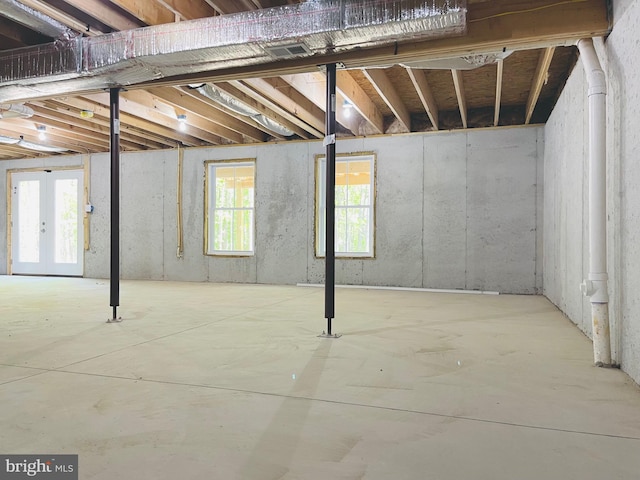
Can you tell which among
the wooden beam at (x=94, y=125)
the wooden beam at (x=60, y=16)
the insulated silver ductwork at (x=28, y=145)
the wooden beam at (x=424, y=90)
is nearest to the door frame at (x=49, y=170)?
the insulated silver ductwork at (x=28, y=145)

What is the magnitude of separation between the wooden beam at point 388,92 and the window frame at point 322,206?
2.54ft

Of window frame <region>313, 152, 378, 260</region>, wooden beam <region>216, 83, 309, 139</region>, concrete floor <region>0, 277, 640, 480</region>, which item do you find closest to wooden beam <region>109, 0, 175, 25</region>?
wooden beam <region>216, 83, 309, 139</region>

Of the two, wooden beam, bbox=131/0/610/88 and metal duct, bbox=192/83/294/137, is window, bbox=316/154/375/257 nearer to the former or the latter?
metal duct, bbox=192/83/294/137

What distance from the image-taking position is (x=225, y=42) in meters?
3.04

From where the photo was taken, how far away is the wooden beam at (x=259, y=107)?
496 cm

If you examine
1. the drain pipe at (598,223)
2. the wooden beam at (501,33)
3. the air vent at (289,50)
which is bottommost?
the drain pipe at (598,223)

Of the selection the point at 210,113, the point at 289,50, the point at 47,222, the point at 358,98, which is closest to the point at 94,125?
the point at 210,113

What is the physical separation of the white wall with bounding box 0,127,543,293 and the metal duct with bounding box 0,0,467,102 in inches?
146

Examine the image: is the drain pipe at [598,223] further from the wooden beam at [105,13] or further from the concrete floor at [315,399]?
the wooden beam at [105,13]

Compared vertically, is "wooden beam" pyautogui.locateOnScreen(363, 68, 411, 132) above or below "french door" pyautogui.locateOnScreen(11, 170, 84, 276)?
above

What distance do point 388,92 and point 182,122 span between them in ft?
9.36

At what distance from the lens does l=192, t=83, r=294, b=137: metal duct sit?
189 inches

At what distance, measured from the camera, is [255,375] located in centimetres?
248

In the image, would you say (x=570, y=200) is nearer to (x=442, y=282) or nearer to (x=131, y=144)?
(x=442, y=282)
